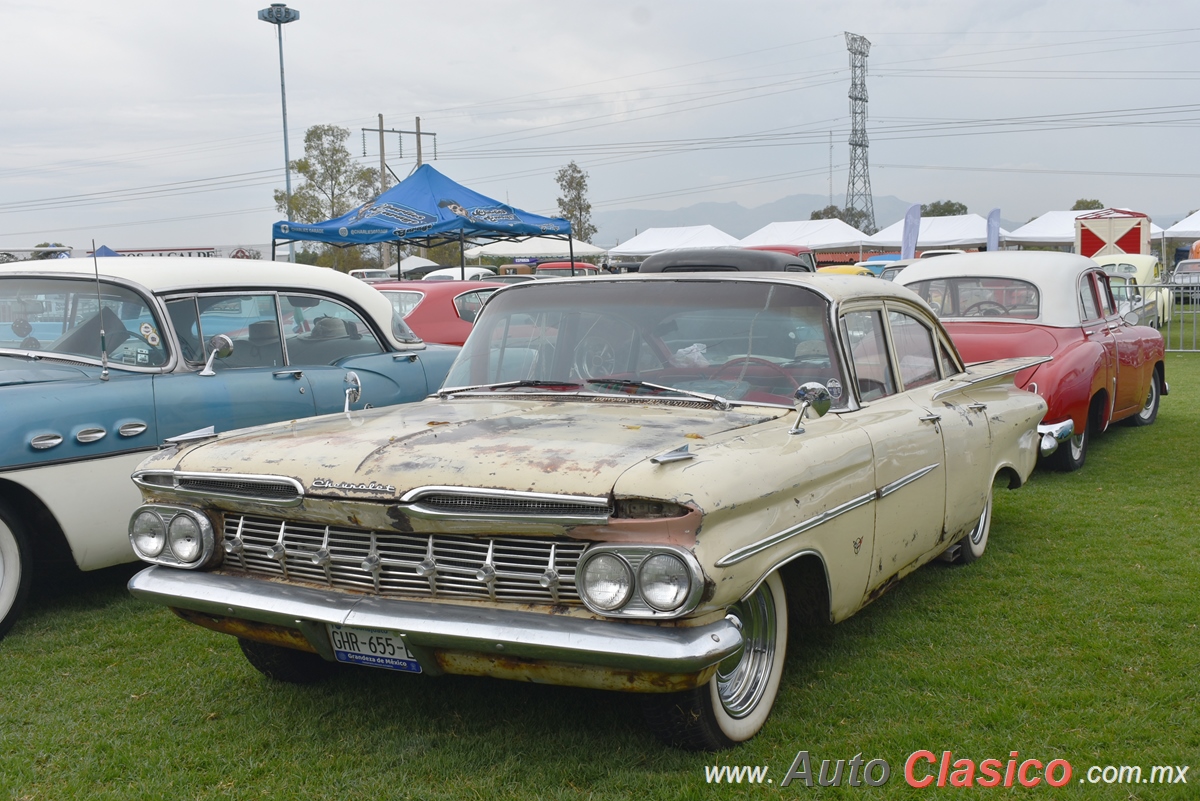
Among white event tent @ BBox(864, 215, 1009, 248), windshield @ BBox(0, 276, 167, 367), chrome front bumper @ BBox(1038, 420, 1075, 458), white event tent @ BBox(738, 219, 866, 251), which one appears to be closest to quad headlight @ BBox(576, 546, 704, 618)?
Result: windshield @ BBox(0, 276, 167, 367)

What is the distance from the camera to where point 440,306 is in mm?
11016

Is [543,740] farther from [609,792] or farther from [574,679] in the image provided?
[574,679]

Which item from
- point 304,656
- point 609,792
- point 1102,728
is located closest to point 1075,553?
point 1102,728

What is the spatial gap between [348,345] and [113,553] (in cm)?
203

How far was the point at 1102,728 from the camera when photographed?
3555 mm

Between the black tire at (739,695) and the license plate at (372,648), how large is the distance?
740 mm

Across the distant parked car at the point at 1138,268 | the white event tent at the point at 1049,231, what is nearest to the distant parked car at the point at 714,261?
the distant parked car at the point at 1138,268

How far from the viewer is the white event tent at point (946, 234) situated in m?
35.0

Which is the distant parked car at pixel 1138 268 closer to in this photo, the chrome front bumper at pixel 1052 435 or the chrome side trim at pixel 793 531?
the chrome front bumper at pixel 1052 435

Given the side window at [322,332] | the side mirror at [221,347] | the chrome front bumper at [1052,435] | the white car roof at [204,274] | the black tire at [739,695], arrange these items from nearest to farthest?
the black tire at [739,695] → the side mirror at [221,347] → the white car roof at [204,274] → the side window at [322,332] → the chrome front bumper at [1052,435]

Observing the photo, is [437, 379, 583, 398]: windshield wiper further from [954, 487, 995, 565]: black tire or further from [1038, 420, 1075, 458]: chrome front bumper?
[1038, 420, 1075, 458]: chrome front bumper

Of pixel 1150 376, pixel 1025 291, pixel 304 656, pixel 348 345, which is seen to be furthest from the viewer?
pixel 1150 376

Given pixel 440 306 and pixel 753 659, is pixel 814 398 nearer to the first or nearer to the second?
pixel 753 659

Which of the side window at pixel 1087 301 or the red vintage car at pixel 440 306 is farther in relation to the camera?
the red vintage car at pixel 440 306
